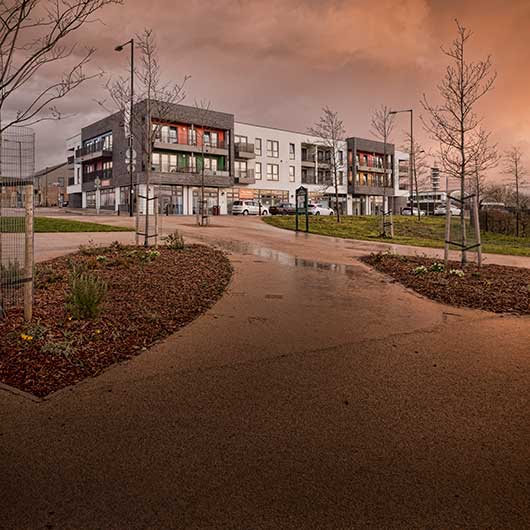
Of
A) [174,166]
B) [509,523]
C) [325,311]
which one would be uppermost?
[174,166]

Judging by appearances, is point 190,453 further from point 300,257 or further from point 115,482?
point 300,257

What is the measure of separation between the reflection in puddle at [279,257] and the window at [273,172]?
4664 cm

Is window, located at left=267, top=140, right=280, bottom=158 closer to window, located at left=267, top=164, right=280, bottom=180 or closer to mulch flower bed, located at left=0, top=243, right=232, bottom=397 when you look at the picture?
window, located at left=267, top=164, right=280, bottom=180

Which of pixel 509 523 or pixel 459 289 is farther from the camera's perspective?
pixel 459 289

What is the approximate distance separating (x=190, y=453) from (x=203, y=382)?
4.43 feet

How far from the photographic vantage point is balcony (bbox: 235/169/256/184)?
58.0m

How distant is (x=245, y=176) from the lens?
58.7m

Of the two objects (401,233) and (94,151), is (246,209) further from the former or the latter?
(401,233)

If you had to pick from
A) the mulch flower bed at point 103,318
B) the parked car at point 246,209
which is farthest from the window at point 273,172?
the mulch flower bed at point 103,318

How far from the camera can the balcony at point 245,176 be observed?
190ft

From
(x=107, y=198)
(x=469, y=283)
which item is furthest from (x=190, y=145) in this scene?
(x=469, y=283)

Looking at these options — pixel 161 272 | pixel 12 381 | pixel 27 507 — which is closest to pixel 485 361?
pixel 27 507

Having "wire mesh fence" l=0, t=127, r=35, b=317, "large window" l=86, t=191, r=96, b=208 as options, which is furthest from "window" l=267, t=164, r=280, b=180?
"wire mesh fence" l=0, t=127, r=35, b=317

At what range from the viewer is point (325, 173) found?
70.6 metres
